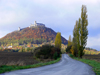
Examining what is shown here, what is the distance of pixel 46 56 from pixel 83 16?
18311 mm

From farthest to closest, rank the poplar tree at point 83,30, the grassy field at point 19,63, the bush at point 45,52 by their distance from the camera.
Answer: the bush at point 45,52, the poplar tree at point 83,30, the grassy field at point 19,63

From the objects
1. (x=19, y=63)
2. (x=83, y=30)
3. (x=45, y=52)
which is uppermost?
(x=83, y=30)

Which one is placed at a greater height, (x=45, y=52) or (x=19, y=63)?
(x=45, y=52)

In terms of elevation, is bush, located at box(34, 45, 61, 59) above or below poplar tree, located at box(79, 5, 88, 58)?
below

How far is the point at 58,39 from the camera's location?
2692 inches

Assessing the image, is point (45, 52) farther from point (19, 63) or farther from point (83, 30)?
point (19, 63)

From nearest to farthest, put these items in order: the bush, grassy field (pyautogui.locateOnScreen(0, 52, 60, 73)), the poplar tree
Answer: grassy field (pyautogui.locateOnScreen(0, 52, 60, 73)) < the poplar tree < the bush

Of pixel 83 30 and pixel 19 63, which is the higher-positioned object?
pixel 83 30

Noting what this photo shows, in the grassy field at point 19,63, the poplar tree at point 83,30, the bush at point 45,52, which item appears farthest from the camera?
the bush at point 45,52

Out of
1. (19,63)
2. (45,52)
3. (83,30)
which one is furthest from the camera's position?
(45,52)

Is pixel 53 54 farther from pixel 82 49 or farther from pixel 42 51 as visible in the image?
pixel 82 49

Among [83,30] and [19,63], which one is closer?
[19,63]

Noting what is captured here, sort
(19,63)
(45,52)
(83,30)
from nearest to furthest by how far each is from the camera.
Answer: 1. (19,63)
2. (83,30)
3. (45,52)

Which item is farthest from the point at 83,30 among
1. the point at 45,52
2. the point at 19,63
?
the point at 19,63
